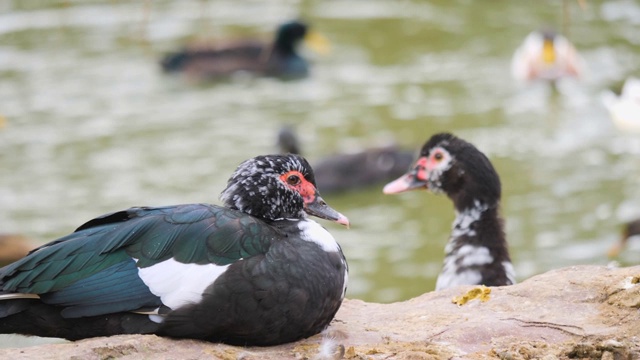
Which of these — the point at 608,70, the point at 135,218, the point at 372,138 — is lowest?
the point at 135,218

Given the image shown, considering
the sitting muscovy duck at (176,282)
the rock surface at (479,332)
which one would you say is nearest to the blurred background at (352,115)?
the rock surface at (479,332)

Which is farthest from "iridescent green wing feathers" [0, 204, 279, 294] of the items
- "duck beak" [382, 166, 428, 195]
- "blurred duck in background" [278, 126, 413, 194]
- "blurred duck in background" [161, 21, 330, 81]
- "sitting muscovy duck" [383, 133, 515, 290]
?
"blurred duck in background" [161, 21, 330, 81]

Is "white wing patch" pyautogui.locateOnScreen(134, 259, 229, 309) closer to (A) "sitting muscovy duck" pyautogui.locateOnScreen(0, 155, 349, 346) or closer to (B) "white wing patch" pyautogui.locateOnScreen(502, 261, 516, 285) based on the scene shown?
(A) "sitting muscovy duck" pyautogui.locateOnScreen(0, 155, 349, 346)

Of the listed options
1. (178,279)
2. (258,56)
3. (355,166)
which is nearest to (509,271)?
(178,279)

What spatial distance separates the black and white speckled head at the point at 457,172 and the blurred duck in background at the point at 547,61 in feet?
31.5

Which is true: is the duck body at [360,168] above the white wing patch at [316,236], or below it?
above

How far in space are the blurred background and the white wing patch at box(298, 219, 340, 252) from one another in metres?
5.18

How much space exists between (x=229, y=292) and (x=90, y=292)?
56 cm

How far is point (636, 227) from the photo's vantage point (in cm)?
1130

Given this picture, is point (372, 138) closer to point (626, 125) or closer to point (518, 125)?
point (518, 125)

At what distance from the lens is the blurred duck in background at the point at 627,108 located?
47.6ft

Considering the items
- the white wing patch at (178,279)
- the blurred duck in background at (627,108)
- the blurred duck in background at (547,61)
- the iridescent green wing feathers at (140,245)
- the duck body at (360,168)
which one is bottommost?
the white wing patch at (178,279)

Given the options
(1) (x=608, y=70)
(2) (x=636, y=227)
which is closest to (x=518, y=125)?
(1) (x=608, y=70)

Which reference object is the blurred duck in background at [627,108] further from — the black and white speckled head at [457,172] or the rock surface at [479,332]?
the rock surface at [479,332]
